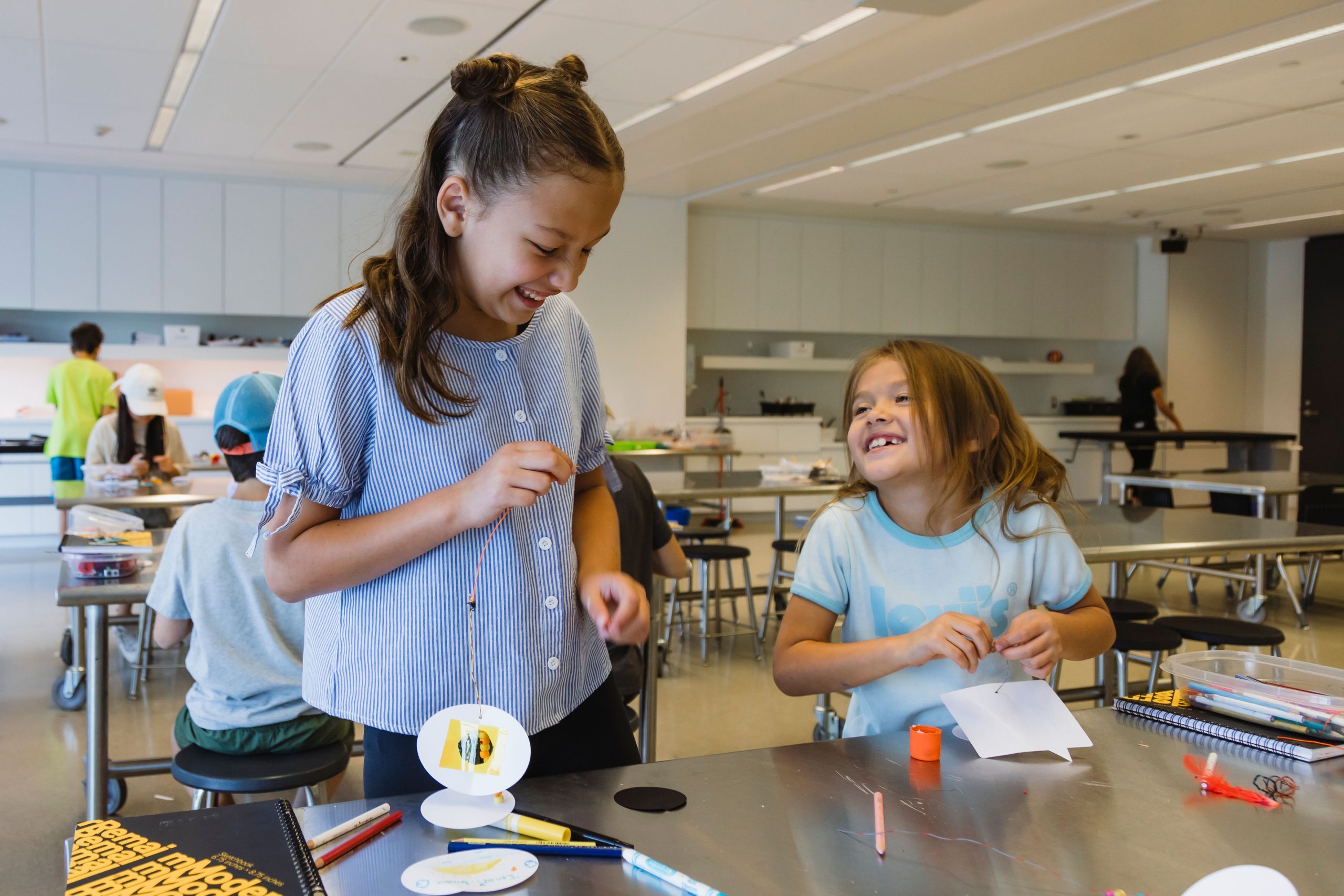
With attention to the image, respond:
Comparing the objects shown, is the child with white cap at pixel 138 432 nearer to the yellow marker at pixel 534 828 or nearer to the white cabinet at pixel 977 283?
the yellow marker at pixel 534 828

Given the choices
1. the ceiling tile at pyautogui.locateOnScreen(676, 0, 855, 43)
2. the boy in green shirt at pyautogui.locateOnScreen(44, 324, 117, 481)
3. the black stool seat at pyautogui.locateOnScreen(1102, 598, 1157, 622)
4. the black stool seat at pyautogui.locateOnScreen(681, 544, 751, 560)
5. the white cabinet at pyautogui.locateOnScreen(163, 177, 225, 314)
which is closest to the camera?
the black stool seat at pyautogui.locateOnScreen(1102, 598, 1157, 622)

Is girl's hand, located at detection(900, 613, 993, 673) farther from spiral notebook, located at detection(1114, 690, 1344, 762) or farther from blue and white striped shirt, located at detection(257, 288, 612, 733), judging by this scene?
blue and white striped shirt, located at detection(257, 288, 612, 733)

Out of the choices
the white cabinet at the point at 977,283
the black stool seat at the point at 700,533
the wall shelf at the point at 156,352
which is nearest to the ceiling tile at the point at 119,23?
the black stool seat at the point at 700,533

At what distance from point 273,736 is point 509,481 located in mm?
1414

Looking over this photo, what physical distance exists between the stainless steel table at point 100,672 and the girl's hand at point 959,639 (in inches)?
69.6

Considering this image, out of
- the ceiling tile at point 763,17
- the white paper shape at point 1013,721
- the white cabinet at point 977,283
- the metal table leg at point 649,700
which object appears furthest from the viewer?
the white cabinet at point 977,283

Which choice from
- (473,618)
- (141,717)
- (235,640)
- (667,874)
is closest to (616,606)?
(473,618)

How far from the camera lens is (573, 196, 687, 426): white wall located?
8.64 m

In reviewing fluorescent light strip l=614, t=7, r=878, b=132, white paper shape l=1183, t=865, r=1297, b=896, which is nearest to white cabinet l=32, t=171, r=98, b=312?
fluorescent light strip l=614, t=7, r=878, b=132

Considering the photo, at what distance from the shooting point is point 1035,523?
152cm

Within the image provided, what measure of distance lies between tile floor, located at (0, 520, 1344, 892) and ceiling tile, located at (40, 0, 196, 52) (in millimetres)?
2649

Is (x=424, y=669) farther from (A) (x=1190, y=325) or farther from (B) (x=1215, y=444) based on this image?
(A) (x=1190, y=325)

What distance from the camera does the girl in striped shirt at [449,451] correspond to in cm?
97

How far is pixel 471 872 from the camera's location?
83 centimetres
